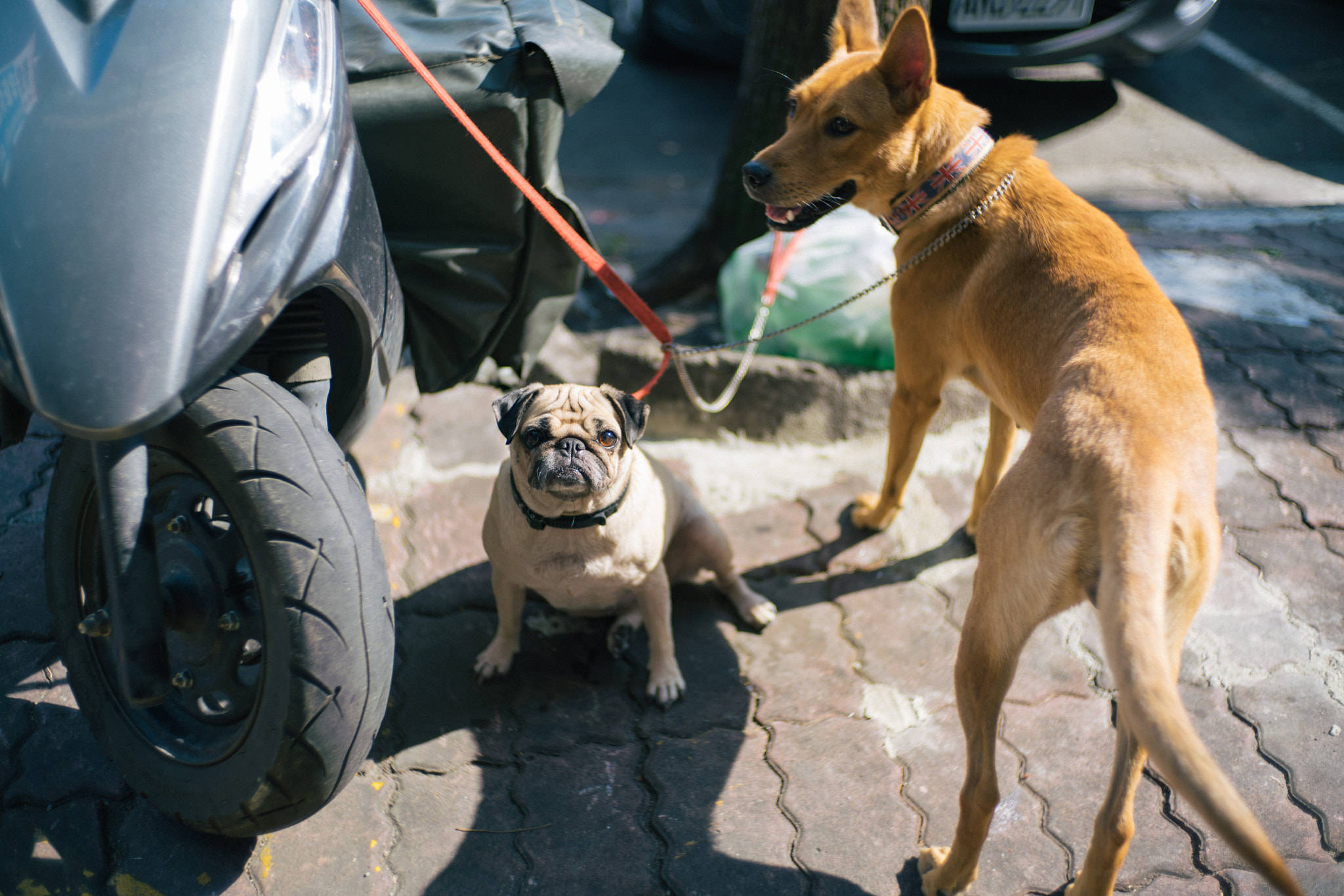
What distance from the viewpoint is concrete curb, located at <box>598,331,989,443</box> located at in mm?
3363

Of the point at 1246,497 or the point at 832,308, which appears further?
the point at 1246,497

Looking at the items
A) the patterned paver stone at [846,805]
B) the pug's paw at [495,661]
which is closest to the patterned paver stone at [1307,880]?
the patterned paver stone at [846,805]

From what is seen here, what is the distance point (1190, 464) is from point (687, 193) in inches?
178

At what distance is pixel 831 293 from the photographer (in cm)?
337

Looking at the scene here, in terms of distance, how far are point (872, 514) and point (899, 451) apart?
28 cm

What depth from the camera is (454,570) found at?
2.80m

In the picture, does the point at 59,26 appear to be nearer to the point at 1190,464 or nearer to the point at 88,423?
the point at 88,423

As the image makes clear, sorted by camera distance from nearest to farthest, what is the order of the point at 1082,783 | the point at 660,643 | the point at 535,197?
the point at 1082,783
the point at 535,197
the point at 660,643

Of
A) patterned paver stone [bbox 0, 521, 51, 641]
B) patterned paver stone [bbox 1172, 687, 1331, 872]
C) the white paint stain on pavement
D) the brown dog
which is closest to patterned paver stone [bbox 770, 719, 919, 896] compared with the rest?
the brown dog

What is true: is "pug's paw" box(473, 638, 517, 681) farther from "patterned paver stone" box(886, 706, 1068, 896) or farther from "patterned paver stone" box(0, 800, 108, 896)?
"patterned paver stone" box(886, 706, 1068, 896)

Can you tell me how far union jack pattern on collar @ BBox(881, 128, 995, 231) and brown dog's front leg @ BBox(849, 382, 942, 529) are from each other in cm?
55

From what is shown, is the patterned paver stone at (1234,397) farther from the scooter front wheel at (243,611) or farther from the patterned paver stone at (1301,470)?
the scooter front wheel at (243,611)

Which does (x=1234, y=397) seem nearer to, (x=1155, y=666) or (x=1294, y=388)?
(x=1294, y=388)

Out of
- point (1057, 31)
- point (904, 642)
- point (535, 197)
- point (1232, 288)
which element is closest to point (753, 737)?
point (904, 642)
